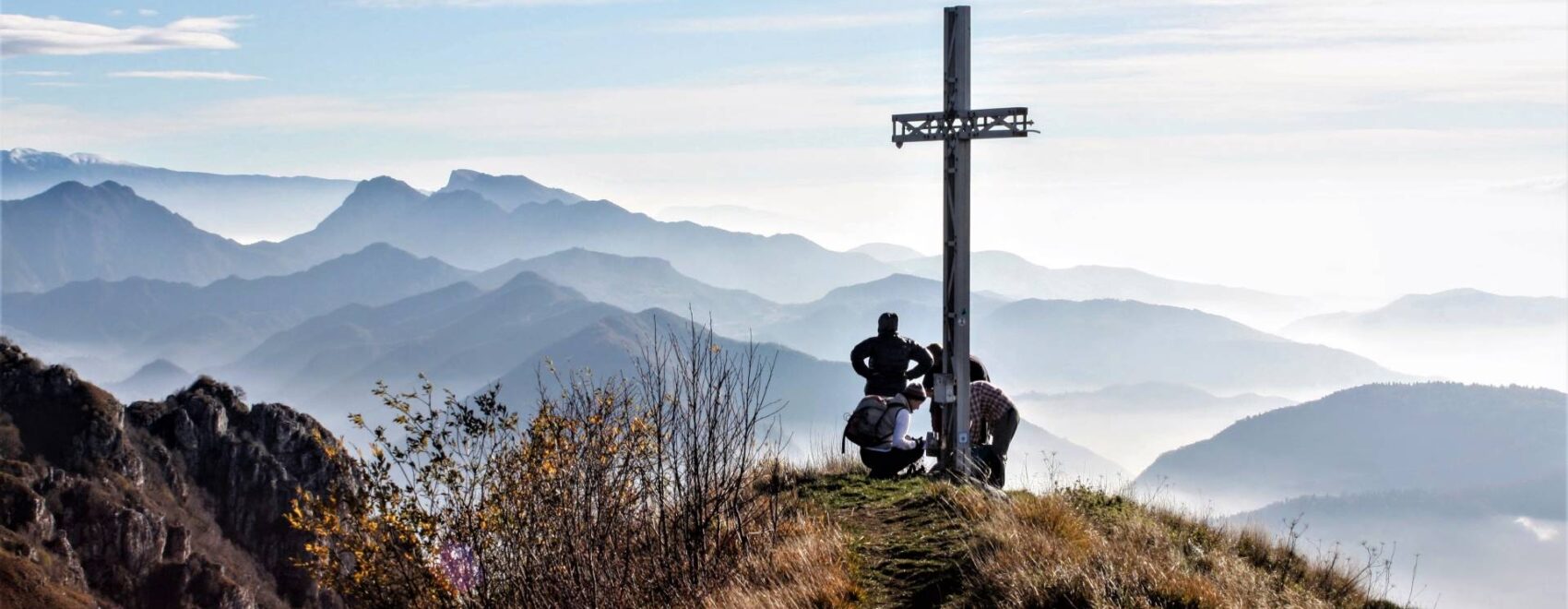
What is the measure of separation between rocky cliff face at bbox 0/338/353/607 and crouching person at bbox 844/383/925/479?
90.0 meters

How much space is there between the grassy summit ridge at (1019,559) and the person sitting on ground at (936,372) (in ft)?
7.99

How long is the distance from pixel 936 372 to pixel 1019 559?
7217 millimetres

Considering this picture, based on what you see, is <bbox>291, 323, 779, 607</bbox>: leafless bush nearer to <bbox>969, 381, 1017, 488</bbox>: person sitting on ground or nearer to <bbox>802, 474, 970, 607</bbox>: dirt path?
<bbox>802, 474, 970, 607</bbox>: dirt path

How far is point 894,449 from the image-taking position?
16297mm

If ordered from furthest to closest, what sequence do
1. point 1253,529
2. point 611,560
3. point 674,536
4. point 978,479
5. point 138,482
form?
point 138,482 → point 978,479 → point 1253,529 → point 674,536 → point 611,560

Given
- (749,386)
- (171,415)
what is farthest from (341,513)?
(171,415)

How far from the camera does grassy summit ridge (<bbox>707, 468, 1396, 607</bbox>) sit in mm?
9125

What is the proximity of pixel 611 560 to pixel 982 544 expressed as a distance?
10.1 ft

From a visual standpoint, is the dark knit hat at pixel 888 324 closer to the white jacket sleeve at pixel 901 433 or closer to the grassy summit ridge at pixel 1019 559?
the white jacket sleeve at pixel 901 433

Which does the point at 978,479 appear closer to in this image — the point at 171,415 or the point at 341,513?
the point at 341,513

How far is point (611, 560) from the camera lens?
9523 mm

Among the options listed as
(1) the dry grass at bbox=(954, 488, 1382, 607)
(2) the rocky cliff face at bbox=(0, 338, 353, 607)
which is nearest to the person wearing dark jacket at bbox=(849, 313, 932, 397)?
(1) the dry grass at bbox=(954, 488, 1382, 607)

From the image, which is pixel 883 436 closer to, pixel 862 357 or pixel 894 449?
pixel 894 449

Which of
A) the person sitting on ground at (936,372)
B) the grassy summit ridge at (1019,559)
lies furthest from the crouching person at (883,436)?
the grassy summit ridge at (1019,559)
